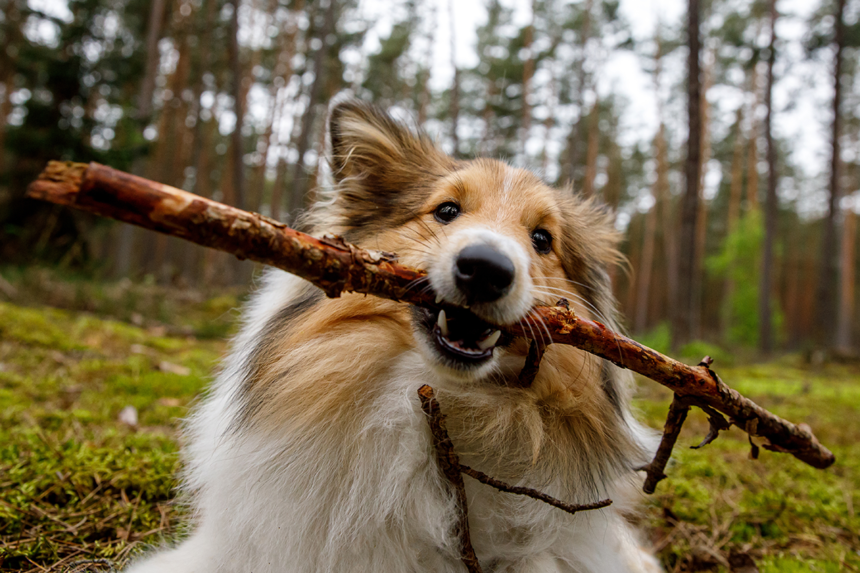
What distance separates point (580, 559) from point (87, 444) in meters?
3.01

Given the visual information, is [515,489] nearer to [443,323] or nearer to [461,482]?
[461,482]

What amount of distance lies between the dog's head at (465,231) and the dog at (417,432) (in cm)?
1

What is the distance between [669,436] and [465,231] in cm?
111

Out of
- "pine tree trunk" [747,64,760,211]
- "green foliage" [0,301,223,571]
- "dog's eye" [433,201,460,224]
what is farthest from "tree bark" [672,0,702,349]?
"pine tree trunk" [747,64,760,211]

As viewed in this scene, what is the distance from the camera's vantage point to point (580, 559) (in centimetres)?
214

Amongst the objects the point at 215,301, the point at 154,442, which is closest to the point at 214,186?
the point at 215,301

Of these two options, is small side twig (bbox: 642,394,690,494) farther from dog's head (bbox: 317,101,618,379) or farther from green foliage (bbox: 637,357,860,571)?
green foliage (bbox: 637,357,860,571)

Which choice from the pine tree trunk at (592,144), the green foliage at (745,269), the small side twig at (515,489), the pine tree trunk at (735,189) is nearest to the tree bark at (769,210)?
the green foliage at (745,269)

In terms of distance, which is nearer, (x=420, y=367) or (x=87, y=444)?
(x=420, y=367)

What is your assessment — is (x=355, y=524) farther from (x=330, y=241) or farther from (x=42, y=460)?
(x=42, y=460)

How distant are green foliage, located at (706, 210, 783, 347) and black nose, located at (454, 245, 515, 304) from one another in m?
27.8

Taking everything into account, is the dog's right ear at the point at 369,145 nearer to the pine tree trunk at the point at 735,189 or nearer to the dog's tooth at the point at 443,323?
the dog's tooth at the point at 443,323

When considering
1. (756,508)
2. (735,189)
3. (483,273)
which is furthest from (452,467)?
(735,189)

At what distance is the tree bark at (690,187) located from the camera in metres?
10.4
